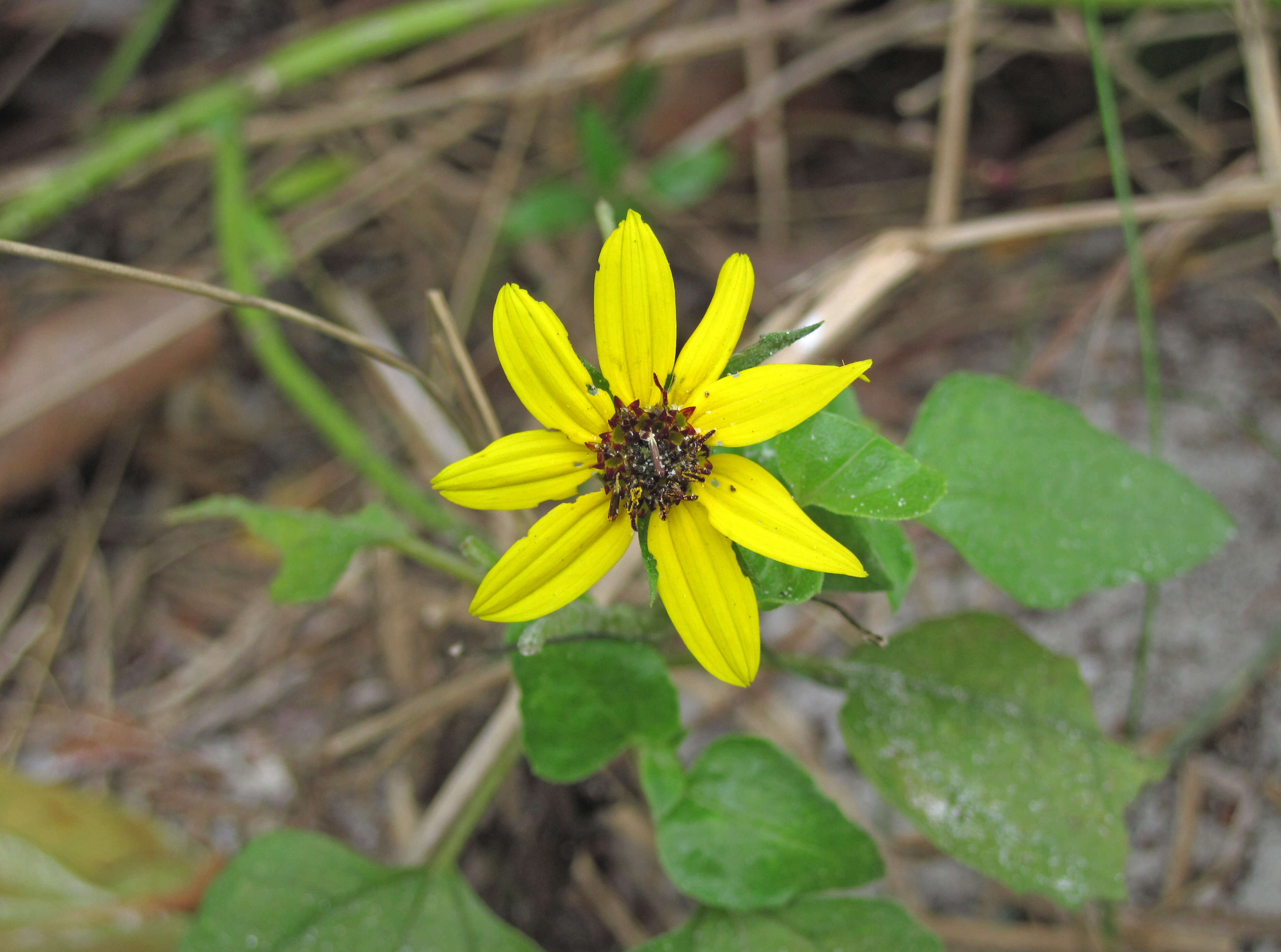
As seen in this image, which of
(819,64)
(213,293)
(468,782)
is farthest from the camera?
(819,64)

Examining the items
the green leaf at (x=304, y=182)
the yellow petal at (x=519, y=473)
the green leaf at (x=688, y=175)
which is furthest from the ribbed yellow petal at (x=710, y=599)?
the green leaf at (x=304, y=182)

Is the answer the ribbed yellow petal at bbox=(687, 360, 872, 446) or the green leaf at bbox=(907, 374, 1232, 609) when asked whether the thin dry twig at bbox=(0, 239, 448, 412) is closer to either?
the ribbed yellow petal at bbox=(687, 360, 872, 446)

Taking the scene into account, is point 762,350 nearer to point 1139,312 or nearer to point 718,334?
point 718,334

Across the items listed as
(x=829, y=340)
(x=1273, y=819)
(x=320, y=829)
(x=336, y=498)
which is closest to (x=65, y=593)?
(x=336, y=498)

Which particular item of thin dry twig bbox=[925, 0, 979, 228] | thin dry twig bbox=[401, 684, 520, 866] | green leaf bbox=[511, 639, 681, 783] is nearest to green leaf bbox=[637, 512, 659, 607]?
green leaf bbox=[511, 639, 681, 783]

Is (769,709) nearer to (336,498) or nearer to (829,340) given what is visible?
(829,340)

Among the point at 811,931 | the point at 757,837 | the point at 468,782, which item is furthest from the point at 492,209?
the point at 811,931

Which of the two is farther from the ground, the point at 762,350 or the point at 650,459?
the point at 762,350
